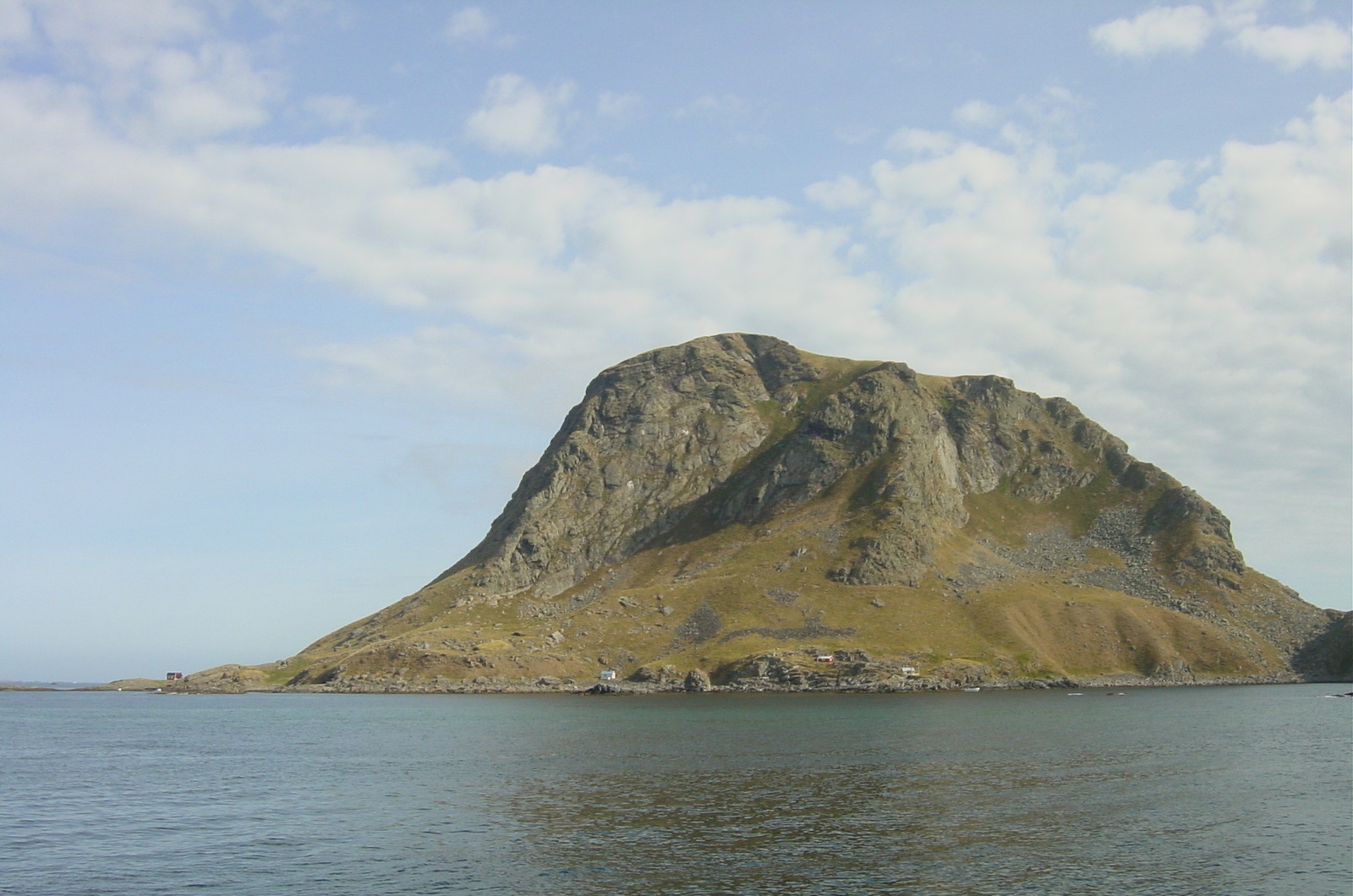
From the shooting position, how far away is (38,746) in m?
128

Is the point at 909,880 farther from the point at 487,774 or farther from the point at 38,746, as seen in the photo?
the point at 38,746

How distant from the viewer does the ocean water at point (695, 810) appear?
54.1m

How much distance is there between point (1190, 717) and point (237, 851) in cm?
13944

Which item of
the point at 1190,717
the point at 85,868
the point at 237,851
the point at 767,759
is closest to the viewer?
the point at 85,868

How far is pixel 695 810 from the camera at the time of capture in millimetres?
73250

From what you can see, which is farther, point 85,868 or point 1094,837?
point 1094,837

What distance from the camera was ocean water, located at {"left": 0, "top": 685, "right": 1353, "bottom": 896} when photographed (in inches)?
2130

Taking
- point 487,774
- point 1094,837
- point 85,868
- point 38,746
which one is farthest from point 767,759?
point 38,746

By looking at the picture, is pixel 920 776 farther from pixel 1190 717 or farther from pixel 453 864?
pixel 1190 717

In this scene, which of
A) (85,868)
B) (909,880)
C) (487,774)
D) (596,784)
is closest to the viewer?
(909,880)

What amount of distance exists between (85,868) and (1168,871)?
61.1m

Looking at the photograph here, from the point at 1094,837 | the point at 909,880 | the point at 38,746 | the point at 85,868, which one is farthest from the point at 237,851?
the point at 38,746

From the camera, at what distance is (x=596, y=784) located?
8700 centimetres

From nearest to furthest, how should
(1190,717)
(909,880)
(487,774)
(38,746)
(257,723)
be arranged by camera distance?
(909,880), (487,774), (38,746), (1190,717), (257,723)
